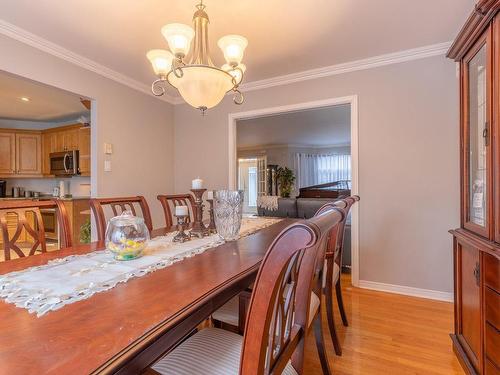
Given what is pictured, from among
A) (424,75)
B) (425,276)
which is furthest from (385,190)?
(424,75)

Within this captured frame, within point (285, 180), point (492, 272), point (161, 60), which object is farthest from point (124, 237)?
point (285, 180)

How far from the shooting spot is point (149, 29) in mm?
2158

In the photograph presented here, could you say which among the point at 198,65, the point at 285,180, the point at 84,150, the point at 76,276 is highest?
the point at 198,65

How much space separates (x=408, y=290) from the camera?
8.60ft

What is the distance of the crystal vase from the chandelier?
2.13 feet

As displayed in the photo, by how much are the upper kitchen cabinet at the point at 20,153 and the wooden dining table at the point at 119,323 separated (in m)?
4.83

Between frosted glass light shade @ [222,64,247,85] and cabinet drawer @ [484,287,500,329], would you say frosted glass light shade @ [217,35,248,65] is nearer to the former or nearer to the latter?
frosted glass light shade @ [222,64,247,85]

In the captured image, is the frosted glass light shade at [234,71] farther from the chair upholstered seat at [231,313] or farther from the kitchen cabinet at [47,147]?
the kitchen cabinet at [47,147]

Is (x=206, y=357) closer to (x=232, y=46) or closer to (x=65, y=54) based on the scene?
(x=232, y=46)

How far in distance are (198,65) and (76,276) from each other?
127 centimetres

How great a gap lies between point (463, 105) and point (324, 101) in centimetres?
147

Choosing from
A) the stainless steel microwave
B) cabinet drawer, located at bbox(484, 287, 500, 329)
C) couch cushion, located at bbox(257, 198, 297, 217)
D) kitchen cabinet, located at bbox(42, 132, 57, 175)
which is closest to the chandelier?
cabinet drawer, located at bbox(484, 287, 500, 329)

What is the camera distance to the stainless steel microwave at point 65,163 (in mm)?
4426

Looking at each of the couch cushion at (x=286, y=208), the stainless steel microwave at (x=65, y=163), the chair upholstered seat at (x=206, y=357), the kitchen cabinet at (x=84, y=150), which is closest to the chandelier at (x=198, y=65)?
the chair upholstered seat at (x=206, y=357)
